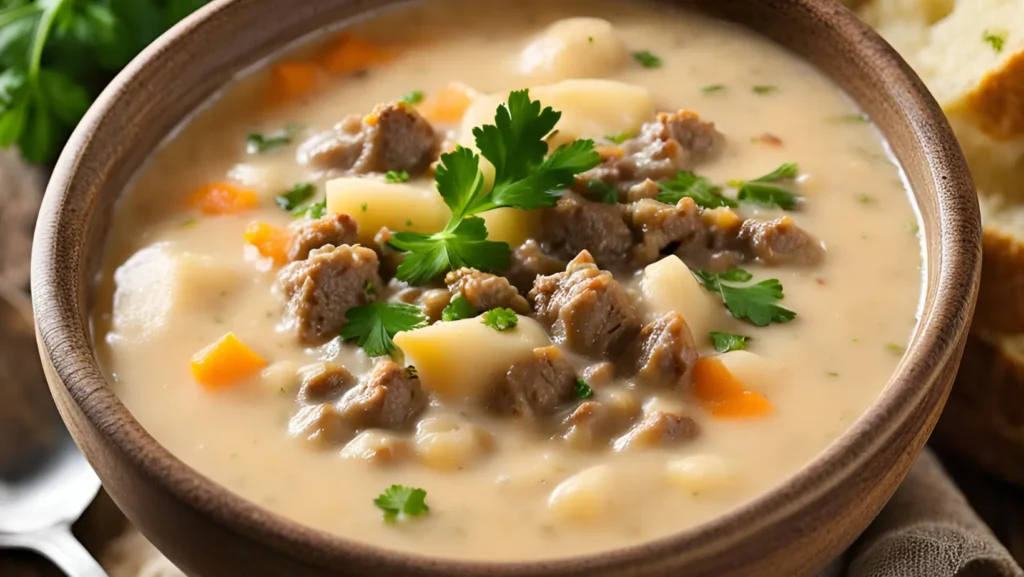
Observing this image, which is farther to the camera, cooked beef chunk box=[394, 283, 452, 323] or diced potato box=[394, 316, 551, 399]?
cooked beef chunk box=[394, 283, 452, 323]

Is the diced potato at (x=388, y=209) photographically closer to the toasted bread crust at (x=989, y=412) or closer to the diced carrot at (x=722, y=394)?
the diced carrot at (x=722, y=394)

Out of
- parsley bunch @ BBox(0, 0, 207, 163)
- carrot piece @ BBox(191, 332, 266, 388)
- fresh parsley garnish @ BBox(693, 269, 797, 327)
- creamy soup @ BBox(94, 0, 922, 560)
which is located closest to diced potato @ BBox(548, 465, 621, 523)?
creamy soup @ BBox(94, 0, 922, 560)

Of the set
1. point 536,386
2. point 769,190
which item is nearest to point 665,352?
point 536,386

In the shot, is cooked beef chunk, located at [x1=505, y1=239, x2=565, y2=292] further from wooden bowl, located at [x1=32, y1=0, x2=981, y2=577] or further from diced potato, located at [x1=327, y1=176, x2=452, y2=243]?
wooden bowl, located at [x1=32, y1=0, x2=981, y2=577]

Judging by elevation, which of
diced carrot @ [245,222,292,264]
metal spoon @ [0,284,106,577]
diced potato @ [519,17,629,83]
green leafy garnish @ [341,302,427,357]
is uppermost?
diced potato @ [519,17,629,83]

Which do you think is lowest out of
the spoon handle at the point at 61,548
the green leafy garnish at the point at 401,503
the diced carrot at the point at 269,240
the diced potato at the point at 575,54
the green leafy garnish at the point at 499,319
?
the spoon handle at the point at 61,548

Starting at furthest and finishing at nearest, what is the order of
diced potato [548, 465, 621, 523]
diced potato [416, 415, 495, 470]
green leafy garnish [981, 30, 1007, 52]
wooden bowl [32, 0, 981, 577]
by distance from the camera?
green leafy garnish [981, 30, 1007, 52] → diced potato [416, 415, 495, 470] → diced potato [548, 465, 621, 523] → wooden bowl [32, 0, 981, 577]

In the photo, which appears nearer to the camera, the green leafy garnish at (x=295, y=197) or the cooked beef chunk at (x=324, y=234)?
the cooked beef chunk at (x=324, y=234)

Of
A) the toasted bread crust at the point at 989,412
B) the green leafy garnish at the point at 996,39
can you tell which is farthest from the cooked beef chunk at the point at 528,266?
the green leafy garnish at the point at 996,39
